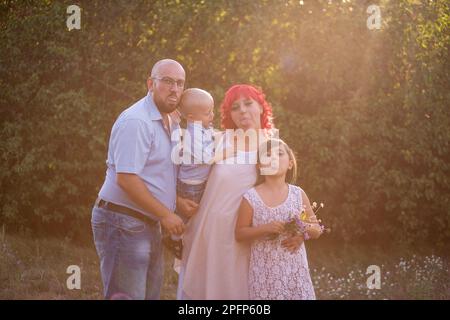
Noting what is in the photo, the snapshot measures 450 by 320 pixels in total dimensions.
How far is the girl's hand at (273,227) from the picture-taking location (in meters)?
4.46

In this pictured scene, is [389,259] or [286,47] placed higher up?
[286,47]

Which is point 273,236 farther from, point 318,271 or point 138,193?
point 318,271

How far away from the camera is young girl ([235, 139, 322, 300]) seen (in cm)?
459

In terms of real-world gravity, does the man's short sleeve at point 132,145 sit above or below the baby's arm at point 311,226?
above

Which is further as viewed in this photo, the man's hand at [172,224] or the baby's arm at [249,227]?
the baby's arm at [249,227]

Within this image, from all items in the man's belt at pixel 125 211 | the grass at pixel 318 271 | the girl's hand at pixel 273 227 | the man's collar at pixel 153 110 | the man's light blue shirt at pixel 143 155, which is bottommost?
the grass at pixel 318 271

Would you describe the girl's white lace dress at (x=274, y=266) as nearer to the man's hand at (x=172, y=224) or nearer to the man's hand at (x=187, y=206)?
the man's hand at (x=187, y=206)

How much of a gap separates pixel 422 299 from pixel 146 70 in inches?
197

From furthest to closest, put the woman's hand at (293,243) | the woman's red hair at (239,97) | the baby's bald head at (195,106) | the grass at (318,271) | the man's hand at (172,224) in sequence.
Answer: the grass at (318,271), the woman's red hair at (239,97), the baby's bald head at (195,106), the woman's hand at (293,243), the man's hand at (172,224)

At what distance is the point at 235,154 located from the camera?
4.76m

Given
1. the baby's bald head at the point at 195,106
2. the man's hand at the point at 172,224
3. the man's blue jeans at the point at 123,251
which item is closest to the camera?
the man's hand at the point at 172,224

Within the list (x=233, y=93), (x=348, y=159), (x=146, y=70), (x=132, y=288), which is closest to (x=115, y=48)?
(x=146, y=70)

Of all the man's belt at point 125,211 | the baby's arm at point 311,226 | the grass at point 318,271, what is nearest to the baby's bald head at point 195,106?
the man's belt at point 125,211
